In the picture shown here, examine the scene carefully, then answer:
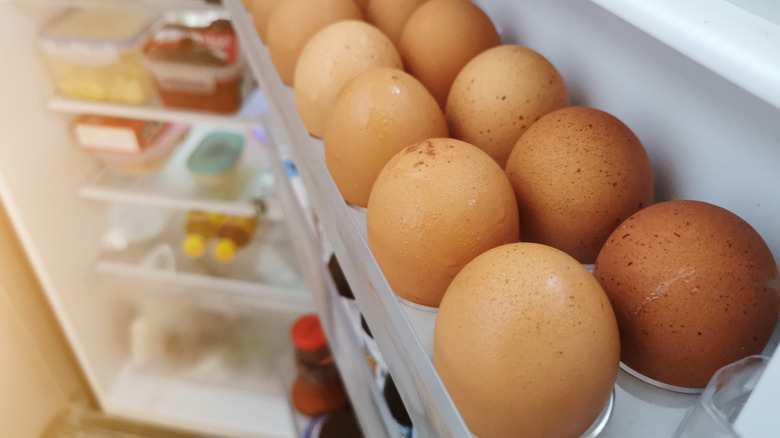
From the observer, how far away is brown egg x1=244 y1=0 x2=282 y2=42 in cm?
92

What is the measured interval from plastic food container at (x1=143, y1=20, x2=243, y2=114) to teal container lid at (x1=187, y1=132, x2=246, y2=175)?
0.83 feet

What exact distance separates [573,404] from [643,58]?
1.25 ft

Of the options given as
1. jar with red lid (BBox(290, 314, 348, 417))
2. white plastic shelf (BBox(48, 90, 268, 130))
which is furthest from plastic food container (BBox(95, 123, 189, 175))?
jar with red lid (BBox(290, 314, 348, 417))

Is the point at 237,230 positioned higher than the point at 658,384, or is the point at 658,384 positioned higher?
the point at 658,384

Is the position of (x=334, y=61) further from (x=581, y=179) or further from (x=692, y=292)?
(x=692, y=292)

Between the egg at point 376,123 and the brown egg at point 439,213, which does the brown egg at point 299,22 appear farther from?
the brown egg at point 439,213

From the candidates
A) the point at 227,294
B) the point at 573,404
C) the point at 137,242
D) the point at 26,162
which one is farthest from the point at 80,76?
the point at 573,404

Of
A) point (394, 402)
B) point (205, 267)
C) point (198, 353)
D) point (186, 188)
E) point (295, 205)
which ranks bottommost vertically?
point (198, 353)

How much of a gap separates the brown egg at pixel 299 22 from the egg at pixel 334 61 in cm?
9

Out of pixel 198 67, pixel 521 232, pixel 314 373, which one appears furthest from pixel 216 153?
pixel 521 232

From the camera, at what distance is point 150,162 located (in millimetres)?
1858

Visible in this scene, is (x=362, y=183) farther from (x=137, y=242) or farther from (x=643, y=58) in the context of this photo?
(x=137, y=242)

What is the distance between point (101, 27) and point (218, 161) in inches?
21.0

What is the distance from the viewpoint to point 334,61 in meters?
0.70
